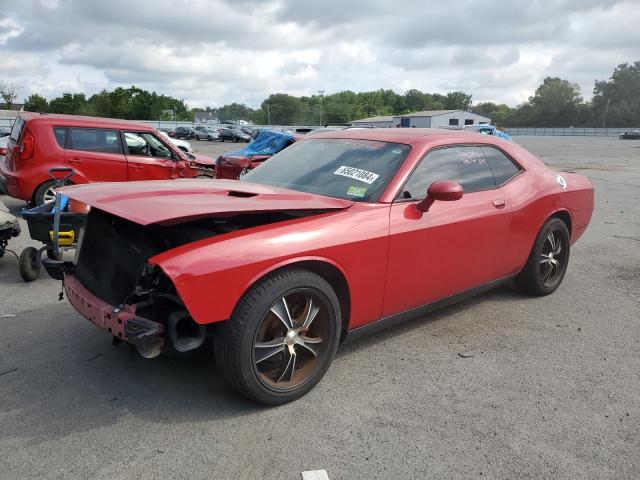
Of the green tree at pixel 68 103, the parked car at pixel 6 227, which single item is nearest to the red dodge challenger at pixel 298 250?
the parked car at pixel 6 227

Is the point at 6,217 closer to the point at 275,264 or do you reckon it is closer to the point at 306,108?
the point at 275,264

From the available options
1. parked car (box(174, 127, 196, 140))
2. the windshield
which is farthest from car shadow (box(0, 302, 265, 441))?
parked car (box(174, 127, 196, 140))

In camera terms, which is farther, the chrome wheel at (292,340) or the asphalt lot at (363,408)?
the chrome wheel at (292,340)

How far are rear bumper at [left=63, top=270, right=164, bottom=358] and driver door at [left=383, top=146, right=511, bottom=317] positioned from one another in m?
1.46

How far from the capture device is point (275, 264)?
8.91 ft

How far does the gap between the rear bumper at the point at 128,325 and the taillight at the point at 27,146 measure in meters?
5.86

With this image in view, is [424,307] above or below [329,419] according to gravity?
above

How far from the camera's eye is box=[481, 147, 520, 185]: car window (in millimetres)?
4238

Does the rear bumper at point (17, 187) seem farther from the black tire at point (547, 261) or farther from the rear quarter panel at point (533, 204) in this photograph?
the black tire at point (547, 261)

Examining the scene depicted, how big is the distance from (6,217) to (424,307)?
171 inches

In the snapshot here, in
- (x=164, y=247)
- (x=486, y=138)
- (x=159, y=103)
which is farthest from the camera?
(x=159, y=103)

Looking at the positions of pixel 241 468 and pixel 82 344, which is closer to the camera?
pixel 241 468

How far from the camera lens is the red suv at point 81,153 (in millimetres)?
7695

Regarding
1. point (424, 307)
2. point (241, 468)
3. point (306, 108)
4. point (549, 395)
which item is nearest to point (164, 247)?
point (241, 468)
